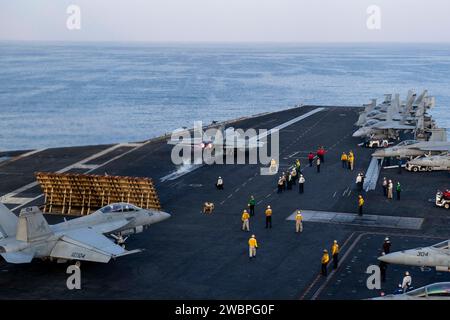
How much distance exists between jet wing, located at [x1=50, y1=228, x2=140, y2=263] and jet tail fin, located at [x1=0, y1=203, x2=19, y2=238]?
8.05 feet

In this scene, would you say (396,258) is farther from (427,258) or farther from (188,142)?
(188,142)

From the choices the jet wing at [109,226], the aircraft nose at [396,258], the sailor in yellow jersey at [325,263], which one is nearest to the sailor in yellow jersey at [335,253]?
the sailor in yellow jersey at [325,263]

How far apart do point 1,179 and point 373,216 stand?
29.2 m

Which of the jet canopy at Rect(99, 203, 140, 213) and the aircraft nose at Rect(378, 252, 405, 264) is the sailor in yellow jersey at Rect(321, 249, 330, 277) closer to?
the aircraft nose at Rect(378, 252, 405, 264)

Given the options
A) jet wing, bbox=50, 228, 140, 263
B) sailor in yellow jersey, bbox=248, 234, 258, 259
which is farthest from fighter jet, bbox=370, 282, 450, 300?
jet wing, bbox=50, 228, 140, 263

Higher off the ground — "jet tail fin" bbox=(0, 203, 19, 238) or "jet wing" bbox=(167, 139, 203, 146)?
"jet tail fin" bbox=(0, 203, 19, 238)

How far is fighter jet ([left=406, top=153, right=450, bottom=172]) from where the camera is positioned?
53.6m

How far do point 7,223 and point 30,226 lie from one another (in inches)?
90.3

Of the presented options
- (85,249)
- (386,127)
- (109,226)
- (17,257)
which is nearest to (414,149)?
(386,127)

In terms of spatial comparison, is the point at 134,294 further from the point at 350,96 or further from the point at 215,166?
the point at 350,96

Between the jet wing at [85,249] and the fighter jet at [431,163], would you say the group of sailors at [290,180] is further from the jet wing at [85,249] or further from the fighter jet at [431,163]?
the jet wing at [85,249]

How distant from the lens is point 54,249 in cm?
3066

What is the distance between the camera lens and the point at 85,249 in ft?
99.4

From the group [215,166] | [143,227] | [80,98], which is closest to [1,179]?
[215,166]
